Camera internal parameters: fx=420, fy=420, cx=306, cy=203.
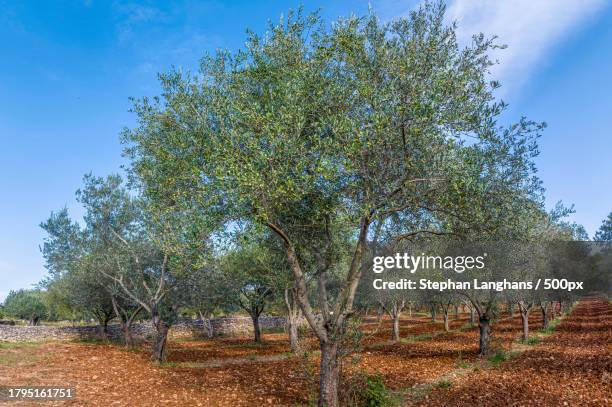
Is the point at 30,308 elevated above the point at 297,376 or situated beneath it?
situated beneath

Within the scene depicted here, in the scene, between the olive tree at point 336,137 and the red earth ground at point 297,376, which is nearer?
the olive tree at point 336,137

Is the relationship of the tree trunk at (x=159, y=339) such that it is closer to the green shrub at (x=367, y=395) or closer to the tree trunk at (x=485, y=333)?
the green shrub at (x=367, y=395)

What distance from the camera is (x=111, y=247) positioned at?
36406mm

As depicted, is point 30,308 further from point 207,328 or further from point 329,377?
point 329,377

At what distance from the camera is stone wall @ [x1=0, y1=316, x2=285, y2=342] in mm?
56812

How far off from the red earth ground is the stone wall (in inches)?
851

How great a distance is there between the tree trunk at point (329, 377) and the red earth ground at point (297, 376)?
82 centimetres

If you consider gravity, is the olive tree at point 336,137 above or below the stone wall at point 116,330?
above

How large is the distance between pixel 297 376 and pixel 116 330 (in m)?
45.4

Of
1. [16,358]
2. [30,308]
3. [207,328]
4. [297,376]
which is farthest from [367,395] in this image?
[30,308]

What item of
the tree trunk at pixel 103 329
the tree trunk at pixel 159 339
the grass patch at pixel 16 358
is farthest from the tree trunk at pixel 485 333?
the tree trunk at pixel 103 329

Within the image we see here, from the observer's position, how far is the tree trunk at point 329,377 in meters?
15.1

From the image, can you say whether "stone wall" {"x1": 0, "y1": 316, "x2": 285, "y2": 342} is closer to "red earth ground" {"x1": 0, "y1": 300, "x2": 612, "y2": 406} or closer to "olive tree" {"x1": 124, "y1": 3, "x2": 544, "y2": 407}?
"red earth ground" {"x1": 0, "y1": 300, "x2": 612, "y2": 406}

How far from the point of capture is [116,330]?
58938 millimetres
